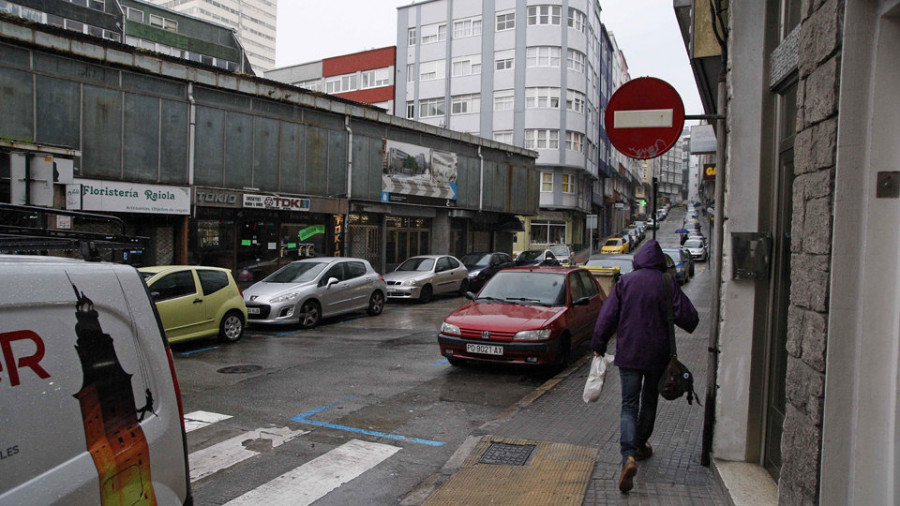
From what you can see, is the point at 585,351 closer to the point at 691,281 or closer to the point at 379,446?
the point at 379,446

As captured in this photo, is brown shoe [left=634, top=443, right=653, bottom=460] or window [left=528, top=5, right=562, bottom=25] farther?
window [left=528, top=5, right=562, bottom=25]

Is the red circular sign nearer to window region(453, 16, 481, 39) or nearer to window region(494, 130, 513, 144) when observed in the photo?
window region(494, 130, 513, 144)

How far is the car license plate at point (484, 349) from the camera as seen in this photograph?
855 centimetres

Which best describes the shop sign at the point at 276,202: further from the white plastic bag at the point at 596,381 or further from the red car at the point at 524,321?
the white plastic bag at the point at 596,381

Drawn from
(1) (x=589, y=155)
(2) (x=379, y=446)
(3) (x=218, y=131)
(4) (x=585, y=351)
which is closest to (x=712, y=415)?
(2) (x=379, y=446)

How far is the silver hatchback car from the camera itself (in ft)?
43.6

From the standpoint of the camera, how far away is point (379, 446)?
5840 millimetres

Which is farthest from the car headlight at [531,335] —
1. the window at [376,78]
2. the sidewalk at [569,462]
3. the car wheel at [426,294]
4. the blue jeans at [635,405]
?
the window at [376,78]

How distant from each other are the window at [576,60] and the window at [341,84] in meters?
19.9

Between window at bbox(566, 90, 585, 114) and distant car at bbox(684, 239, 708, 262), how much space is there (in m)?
13.3

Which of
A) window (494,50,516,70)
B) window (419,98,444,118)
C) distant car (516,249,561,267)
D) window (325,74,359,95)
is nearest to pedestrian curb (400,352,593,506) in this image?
distant car (516,249,561,267)

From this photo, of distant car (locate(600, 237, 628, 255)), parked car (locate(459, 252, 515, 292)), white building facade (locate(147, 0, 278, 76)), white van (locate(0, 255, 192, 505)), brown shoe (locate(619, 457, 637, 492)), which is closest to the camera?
white van (locate(0, 255, 192, 505))

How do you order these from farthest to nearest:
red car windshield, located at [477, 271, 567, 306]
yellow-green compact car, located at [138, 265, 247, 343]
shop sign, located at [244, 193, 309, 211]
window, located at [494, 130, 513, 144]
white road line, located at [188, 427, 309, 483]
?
window, located at [494, 130, 513, 144] → shop sign, located at [244, 193, 309, 211] → yellow-green compact car, located at [138, 265, 247, 343] → red car windshield, located at [477, 271, 567, 306] → white road line, located at [188, 427, 309, 483]

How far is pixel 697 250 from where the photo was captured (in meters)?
42.5
